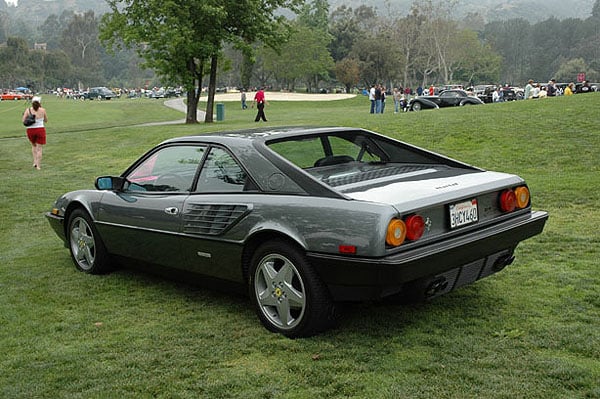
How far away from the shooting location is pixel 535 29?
13200 centimetres

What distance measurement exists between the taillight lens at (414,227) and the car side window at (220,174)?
1.33m

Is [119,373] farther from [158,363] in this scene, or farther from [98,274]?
[98,274]

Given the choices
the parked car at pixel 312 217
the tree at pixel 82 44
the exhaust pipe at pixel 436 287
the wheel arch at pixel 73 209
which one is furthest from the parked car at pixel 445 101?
the tree at pixel 82 44

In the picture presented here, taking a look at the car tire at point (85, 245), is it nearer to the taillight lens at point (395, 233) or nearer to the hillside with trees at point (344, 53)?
the taillight lens at point (395, 233)

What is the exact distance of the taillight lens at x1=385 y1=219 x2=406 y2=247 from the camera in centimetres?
394

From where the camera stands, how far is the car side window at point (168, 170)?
17.4 feet

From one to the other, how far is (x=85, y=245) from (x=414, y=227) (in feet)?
11.9

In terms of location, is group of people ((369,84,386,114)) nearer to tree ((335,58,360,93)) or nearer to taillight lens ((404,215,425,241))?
taillight lens ((404,215,425,241))

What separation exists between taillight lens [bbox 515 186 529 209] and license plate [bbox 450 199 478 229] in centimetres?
56

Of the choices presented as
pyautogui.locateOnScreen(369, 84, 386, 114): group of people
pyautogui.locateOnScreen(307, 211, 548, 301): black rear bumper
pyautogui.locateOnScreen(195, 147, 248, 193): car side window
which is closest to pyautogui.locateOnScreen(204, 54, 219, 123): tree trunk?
pyautogui.locateOnScreen(369, 84, 386, 114): group of people

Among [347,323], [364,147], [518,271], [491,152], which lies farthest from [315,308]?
[491,152]

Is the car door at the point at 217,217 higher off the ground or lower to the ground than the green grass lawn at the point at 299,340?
higher

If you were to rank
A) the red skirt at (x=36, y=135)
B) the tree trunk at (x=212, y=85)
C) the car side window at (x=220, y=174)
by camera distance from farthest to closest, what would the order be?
the tree trunk at (x=212, y=85), the red skirt at (x=36, y=135), the car side window at (x=220, y=174)

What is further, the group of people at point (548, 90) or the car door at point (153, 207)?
the group of people at point (548, 90)
